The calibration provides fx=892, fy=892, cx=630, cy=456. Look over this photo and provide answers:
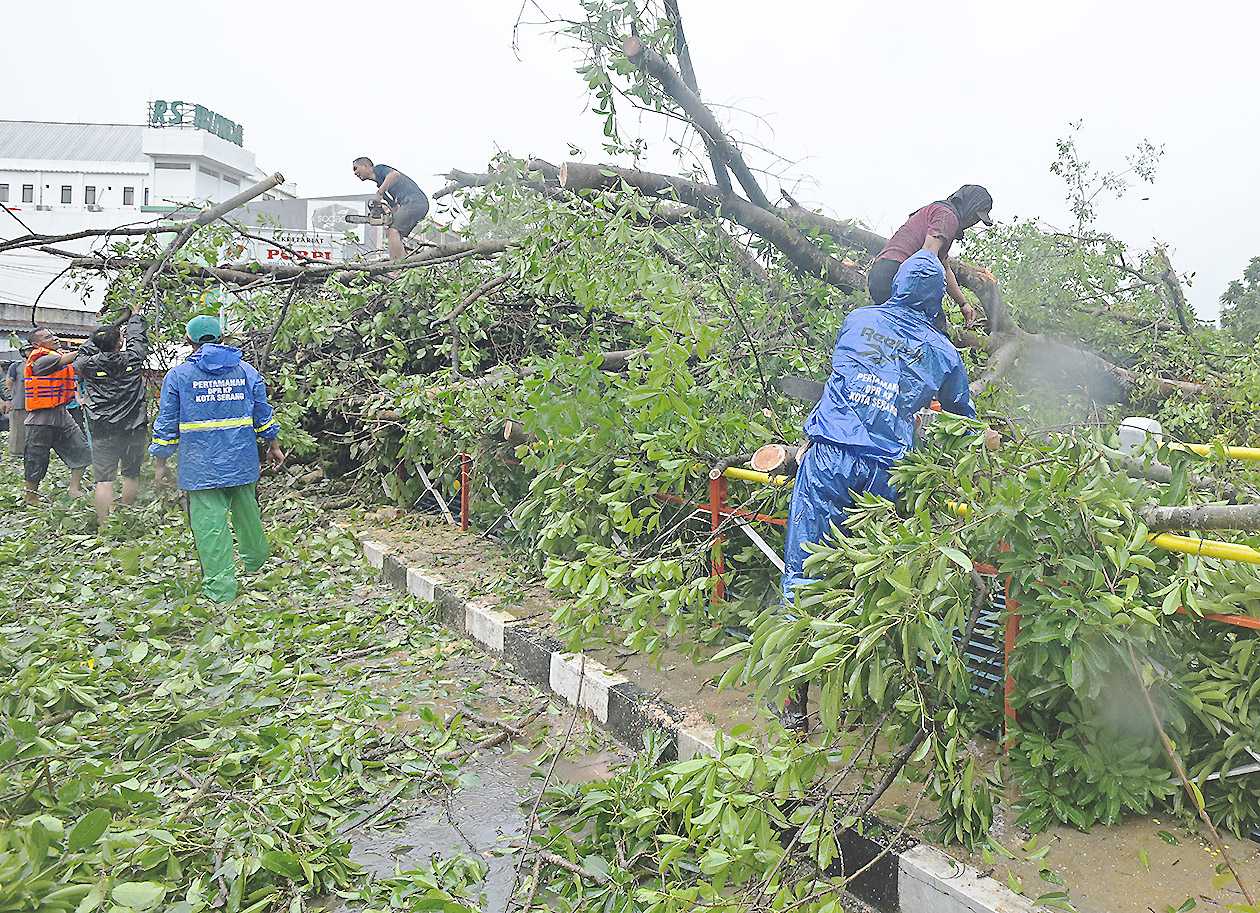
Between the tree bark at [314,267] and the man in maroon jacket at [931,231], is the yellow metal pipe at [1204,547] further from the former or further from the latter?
the tree bark at [314,267]

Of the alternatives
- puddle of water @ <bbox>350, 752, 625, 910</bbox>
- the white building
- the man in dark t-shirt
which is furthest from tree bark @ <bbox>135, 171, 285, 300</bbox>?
the white building

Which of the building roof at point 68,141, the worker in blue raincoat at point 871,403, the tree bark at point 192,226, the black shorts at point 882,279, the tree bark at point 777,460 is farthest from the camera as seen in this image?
the building roof at point 68,141

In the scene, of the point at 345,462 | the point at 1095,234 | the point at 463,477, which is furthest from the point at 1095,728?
the point at 345,462

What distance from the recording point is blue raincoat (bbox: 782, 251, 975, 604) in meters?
3.46

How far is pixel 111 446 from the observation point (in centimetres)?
760

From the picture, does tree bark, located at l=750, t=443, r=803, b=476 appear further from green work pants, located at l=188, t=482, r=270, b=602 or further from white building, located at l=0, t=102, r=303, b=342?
white building, located at l=0, t=102, r=303, b=342

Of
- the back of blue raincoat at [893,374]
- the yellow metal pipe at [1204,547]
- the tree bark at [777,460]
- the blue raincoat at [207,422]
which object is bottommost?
the blue raincoat at [207,422]

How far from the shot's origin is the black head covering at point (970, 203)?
527 centimetres

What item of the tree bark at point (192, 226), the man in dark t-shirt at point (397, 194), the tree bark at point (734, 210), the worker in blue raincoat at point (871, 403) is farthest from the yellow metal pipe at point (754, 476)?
the man in dark t-shirt at point (397, 194)

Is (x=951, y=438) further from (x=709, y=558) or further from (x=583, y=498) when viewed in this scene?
(x=583, y=498)

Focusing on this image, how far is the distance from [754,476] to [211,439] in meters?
3.64

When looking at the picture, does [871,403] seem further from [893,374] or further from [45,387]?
[45,387]

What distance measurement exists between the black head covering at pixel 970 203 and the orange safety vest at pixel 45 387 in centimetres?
792

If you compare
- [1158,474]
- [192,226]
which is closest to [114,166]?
[192,226]
